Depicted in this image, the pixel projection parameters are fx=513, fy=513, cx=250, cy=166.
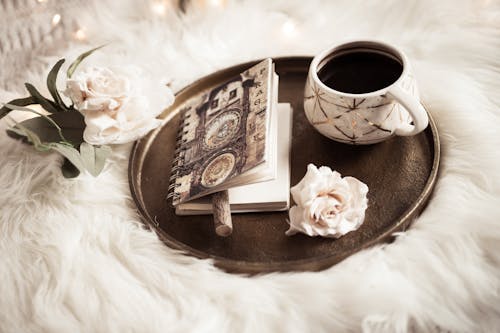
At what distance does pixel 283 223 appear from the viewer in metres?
0.59

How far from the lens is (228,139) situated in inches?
24.7

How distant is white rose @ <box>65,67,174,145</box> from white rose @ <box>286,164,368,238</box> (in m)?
0.21

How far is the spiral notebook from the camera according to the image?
572mm

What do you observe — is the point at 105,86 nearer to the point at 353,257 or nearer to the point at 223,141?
the point at 223,141

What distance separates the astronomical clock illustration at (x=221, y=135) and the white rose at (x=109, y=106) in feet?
0.21

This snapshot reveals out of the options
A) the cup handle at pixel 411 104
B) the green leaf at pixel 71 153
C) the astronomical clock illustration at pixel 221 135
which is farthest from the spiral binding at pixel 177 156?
the cup handle at pixel 411 104

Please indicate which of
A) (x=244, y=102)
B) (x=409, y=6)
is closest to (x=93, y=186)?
(x=244, y=102)

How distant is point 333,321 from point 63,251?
0.32 meters

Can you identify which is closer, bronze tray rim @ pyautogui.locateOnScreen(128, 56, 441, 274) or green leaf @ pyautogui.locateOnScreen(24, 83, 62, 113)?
bronze tray rim @ pyautogui.locateOnScreen(128, 56, 441, 274)

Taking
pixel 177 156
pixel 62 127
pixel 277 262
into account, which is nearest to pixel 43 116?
pixel 62 127

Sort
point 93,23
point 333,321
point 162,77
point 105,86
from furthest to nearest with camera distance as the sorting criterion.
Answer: point 93,23
point 162,77
point 105,86
point 333,321

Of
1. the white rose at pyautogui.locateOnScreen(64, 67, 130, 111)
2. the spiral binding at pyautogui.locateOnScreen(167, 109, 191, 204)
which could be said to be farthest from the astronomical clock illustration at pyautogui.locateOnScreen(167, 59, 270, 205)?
the white rose at pyautogui.locateOnScreen(64, 67, 130, 111)

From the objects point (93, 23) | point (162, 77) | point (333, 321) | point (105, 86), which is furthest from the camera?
point (93, 23)

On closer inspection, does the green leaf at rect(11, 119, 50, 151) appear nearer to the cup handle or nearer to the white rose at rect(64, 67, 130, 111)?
the white rose at rect(64, 67, 130, 111)
